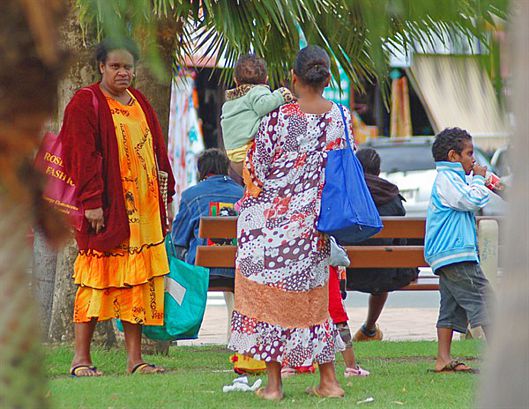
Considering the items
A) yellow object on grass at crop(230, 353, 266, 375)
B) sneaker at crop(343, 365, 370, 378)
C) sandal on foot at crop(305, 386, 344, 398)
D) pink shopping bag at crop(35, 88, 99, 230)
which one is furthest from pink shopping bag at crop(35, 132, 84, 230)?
sneaker at crop(343, 365, 370, 378)

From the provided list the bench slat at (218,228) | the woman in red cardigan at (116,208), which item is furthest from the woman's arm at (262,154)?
the bench slat at (218,228)

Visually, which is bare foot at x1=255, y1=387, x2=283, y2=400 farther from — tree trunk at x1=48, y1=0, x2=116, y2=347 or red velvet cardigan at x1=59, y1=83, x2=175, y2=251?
tree trunk at x1=48, y1=0, x2=116, y2=347

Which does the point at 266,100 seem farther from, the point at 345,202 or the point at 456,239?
the point at 456,239

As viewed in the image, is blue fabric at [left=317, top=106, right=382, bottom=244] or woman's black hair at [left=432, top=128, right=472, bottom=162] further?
Answer: woman's black hair at [left=432, top=128, right=472, bottom=162]

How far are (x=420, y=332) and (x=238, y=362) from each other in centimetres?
372

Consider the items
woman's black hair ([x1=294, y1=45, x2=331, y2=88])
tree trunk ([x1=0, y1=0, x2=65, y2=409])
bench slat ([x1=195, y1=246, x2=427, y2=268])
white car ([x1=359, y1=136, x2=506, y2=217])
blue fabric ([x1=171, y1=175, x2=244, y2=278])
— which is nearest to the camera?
tree trunk ([x1=0, y1=0, x2=65, y2=409])

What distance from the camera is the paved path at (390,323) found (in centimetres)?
930

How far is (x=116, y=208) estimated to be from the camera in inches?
239

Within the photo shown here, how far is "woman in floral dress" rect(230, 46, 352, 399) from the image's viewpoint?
5.43m

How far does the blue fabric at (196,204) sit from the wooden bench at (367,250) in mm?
432

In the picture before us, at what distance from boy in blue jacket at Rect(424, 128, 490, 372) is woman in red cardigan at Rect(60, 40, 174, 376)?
61.6 inches

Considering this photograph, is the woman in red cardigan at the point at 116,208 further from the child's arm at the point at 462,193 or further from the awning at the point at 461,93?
the awning at the point at 461,93

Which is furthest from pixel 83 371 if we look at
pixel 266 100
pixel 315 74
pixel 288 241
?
pixel 315 74

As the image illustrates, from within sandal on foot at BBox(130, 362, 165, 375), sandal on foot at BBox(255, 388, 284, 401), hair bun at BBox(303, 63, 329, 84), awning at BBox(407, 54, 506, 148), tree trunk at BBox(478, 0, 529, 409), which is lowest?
sandal on foot at BBox(255, 388, 284, 401)
